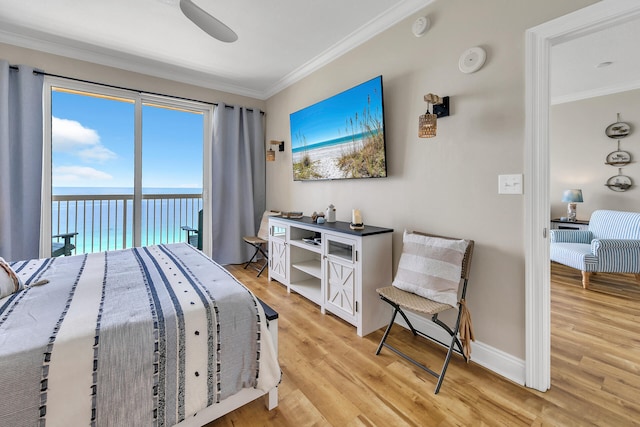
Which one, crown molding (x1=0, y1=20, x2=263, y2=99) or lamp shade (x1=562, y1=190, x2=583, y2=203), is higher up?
crown molding (x1=0, y1=20, x2=263, y2=99)

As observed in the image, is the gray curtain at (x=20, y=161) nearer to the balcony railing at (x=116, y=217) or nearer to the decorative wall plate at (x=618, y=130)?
the balcony railing at (x=116, y=217)

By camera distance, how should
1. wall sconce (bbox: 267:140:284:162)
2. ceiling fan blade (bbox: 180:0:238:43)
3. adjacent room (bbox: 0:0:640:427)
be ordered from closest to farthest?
adjacent room (bbox: 0:0:640:427) < ceiling fan blade (bbox: 180:0:238:43) < wall sconce (bbox: 267:140:284:162)

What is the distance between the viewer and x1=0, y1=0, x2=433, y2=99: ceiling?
235 centimetres

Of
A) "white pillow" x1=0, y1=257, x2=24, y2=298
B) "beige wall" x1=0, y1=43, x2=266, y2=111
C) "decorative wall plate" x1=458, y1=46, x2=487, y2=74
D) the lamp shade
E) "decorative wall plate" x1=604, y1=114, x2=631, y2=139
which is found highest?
"beige wall" x1=0, y1=43, x2=266, y2=111

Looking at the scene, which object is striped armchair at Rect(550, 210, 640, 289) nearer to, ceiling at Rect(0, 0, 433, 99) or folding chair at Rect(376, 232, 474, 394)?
folding chair at Rect(376, 232, 474, 394)

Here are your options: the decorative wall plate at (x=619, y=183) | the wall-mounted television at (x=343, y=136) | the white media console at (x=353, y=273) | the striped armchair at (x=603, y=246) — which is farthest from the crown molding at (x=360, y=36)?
the decorative wall plate at (x=619, y=183)

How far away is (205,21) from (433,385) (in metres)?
2.64

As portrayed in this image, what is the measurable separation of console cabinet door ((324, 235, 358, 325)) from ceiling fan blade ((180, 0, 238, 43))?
1757 millimetres

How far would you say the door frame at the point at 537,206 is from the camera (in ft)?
5.29

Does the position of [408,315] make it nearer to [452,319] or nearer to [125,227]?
[452,319]

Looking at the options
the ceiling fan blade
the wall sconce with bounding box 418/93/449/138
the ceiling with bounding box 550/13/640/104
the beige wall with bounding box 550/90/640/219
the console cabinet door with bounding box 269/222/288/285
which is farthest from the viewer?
the beige wall with bounding box 550/90/640/219

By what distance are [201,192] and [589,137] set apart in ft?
20.6

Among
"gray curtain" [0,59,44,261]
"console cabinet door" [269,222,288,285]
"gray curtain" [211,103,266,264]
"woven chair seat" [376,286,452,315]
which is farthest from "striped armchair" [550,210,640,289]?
"gray curtain" [0,59,44,261]

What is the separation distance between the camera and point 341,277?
2.47m
